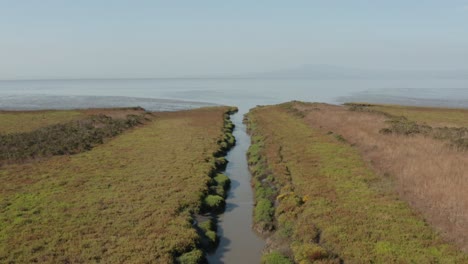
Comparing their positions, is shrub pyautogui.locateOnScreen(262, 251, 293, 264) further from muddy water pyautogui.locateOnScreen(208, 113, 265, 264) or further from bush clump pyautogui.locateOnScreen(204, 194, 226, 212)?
bush clump pyautogui.locateOnScreen(204, 194, 226, 212)

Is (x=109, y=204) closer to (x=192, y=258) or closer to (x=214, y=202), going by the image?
(x=214, y=202)

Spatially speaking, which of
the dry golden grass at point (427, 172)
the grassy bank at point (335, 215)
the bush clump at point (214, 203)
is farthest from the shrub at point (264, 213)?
the dry golden grass at point (427, 172)

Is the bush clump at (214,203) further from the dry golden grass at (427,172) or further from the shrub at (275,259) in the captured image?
the dry golden grass at (427,172)

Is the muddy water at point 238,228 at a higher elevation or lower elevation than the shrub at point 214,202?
lower

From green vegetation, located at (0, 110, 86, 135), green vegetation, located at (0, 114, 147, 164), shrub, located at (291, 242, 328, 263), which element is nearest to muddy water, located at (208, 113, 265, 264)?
shrub, located at (291, 242, 328, 263)

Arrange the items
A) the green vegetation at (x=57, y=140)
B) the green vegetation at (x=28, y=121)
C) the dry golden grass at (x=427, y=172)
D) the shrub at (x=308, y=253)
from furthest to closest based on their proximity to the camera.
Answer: the green vegetation at (x=28, y=121)
the green vegetation at (x=57, y=140)
the dry golden grass at (x=427, y=172)
the shrub at (x=308, y=253)

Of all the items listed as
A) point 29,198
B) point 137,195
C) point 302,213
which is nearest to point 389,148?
point 302,213

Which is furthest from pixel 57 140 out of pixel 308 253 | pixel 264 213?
pixel 308 253
